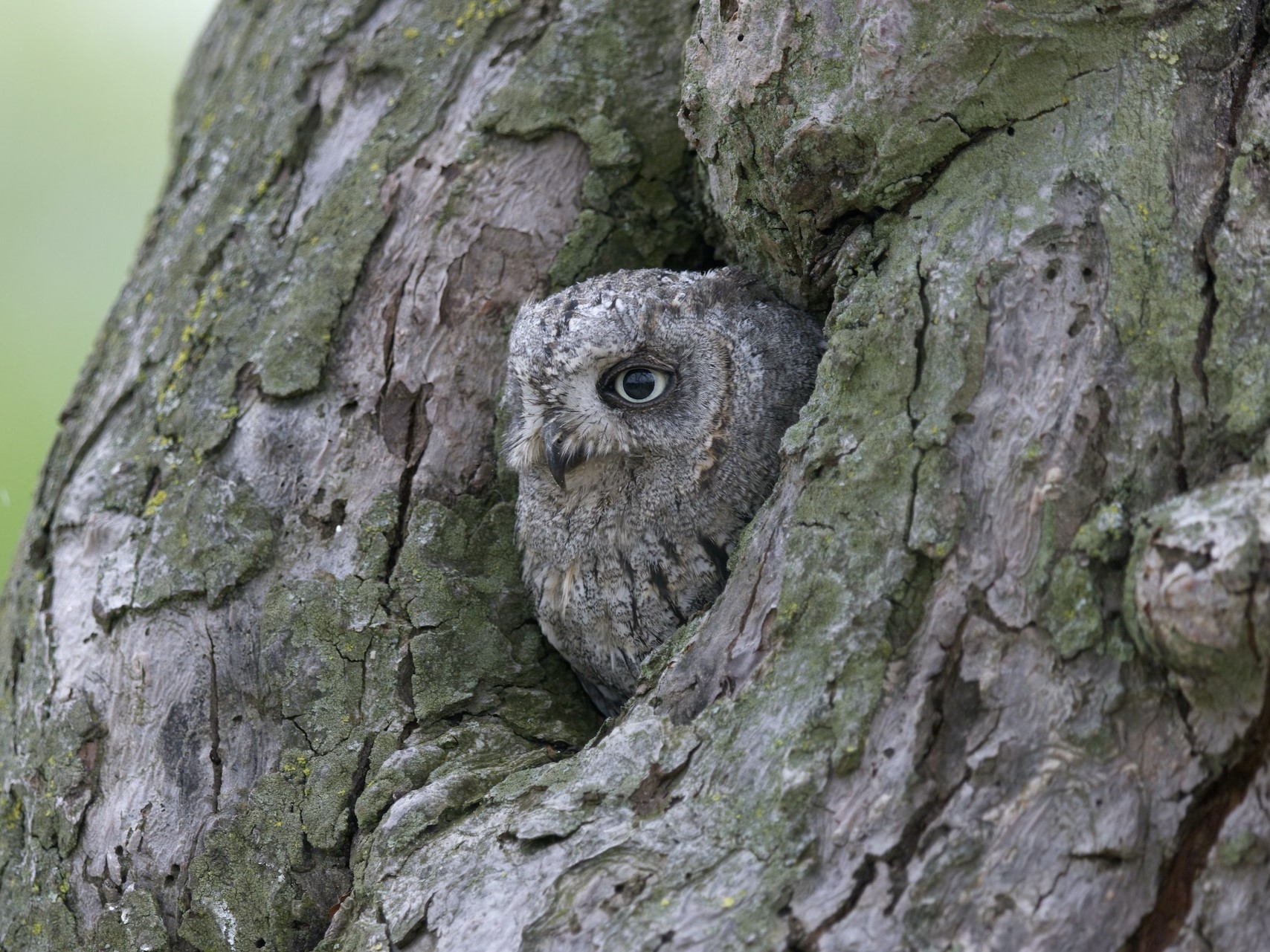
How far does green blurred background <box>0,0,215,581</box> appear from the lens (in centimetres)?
605

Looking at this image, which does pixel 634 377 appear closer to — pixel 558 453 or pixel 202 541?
pixel 558 453

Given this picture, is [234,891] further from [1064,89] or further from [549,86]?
[1064,89]

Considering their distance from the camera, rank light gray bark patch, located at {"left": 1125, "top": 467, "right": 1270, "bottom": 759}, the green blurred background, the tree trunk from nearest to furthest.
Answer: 1. light gray bark patch, located at {"left": 1125, "top": 467, "right": 1270, "bottom": 759}
2. the tree trunk
3. the green blurred background

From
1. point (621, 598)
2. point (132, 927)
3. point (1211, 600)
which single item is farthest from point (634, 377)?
point (132, 927)

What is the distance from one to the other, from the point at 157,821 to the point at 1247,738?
219 centimetres

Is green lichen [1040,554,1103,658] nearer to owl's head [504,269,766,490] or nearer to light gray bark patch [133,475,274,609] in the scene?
owl's head [504,269,766,490]

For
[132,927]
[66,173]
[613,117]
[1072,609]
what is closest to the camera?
[1072,609]

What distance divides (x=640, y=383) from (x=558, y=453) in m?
0.27

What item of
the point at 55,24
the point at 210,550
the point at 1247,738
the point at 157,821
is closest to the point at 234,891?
the point at 157,821

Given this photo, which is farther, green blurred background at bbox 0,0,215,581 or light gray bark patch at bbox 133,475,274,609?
green blurred background at bbox 0,0,215,581

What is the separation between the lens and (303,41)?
333cm

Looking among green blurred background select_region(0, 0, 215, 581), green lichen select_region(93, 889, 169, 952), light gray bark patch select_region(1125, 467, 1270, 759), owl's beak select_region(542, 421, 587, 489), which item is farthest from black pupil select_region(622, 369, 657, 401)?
green blurred background select_region(0, 0, 215, 581)

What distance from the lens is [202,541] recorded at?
278cm

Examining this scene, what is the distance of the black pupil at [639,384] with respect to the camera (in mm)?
2799
